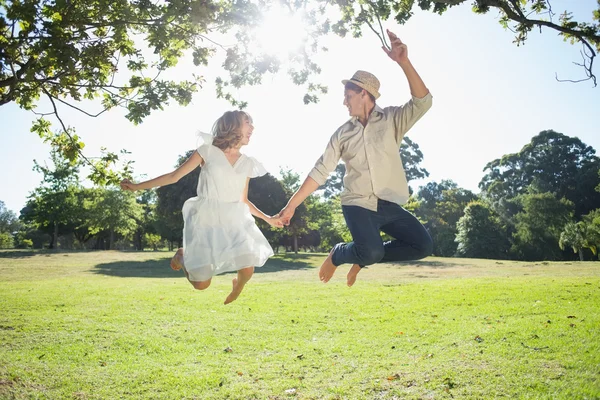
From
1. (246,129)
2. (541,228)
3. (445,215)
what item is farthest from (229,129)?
(445,215)

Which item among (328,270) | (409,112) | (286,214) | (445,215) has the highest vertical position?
(445,215)

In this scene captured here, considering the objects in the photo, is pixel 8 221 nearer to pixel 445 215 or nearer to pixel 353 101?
pixel 445 215

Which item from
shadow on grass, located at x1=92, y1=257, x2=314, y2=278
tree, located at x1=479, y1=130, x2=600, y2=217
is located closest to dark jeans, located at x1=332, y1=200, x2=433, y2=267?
shadow on grass, located at x1=92, y1=257, x2=314, y2=278

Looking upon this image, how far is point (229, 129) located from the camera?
5512 millimetres

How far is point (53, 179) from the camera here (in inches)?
1912

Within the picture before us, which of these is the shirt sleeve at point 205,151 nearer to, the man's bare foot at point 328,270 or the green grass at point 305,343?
the man's bare foot at point 328,270

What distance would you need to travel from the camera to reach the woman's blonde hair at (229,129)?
5.51 metres

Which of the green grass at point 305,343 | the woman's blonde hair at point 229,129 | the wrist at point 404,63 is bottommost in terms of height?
the green grass at point 305,343

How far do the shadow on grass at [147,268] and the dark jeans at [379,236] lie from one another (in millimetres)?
24350

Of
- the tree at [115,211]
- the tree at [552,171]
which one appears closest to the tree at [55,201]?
the tree at [115,211]

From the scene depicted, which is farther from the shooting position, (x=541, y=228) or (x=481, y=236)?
(x=481, y=236)

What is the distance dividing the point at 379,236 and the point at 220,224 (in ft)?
6.14

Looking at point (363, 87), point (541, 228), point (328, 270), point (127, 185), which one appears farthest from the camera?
point (541, 228)

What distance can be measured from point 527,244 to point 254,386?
166 ft
